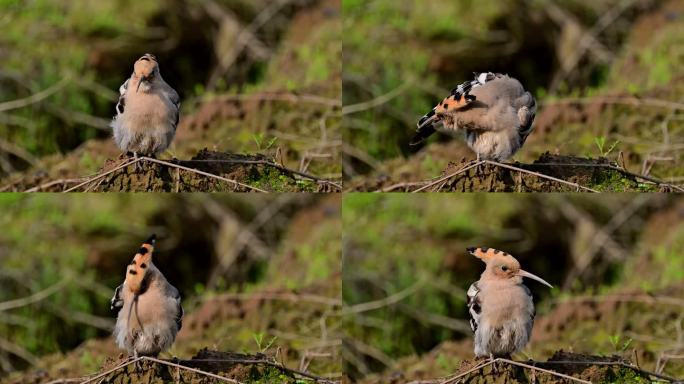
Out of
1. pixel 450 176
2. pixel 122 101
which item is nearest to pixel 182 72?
pixel 122 101

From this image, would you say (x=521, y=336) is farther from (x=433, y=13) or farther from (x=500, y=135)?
(x=433, y=13)

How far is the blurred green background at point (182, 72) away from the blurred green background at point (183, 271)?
0.31 metres

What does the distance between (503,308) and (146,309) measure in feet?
4.63

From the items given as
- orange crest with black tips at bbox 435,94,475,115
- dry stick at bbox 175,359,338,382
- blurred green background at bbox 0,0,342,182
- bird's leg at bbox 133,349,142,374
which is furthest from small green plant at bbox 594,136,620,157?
bird's leg at bbox 133,349,142,374

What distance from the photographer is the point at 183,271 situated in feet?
19.3

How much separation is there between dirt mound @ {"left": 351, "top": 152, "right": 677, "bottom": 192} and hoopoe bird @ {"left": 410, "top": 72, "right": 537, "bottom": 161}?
3.2 inches

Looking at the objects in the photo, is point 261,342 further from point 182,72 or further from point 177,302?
point 182,72

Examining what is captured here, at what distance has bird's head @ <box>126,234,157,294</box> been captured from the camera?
4836 millimetres

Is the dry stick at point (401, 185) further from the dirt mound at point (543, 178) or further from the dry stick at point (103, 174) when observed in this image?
the dry stick at point (103, 174)

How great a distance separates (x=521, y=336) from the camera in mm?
4910

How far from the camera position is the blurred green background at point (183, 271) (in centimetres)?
558

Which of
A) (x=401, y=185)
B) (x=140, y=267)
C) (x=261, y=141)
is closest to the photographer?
(x=140, y=267)

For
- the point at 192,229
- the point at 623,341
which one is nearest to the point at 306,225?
the point at 192,229

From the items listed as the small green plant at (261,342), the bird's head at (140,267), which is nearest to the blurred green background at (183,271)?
the small green plant at (261,342)
